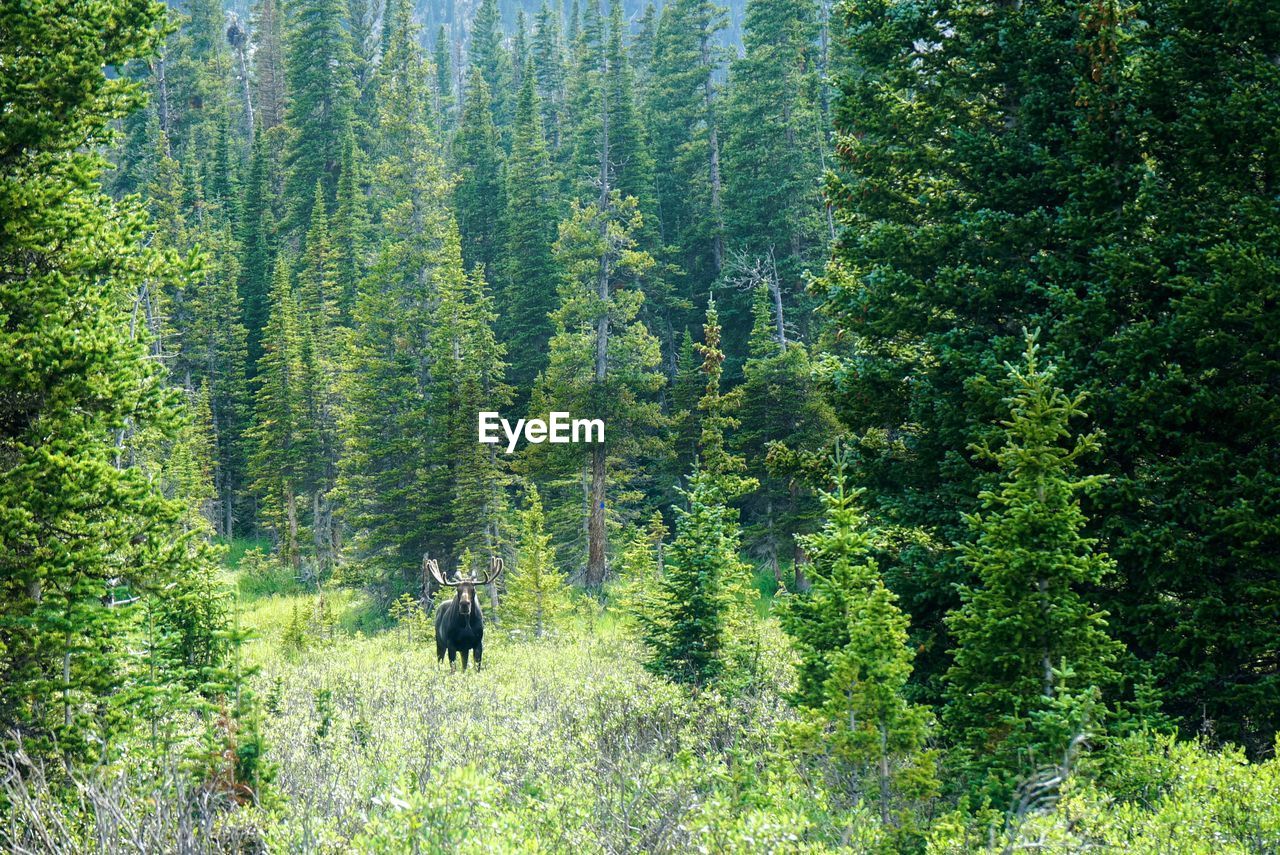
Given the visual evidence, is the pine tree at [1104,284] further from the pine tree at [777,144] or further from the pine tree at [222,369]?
the pine tree at [222,369]

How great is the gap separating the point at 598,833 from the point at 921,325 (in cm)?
821

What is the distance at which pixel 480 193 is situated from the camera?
5466 centimetres

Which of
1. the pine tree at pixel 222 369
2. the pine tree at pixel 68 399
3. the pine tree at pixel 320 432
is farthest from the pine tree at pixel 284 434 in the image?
the pine tree at pixel 68 399

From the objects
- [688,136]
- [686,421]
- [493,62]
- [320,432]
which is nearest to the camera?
[686,421]

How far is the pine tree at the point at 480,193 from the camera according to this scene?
5284cm

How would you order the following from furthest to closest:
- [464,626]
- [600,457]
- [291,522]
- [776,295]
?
[291,522] < [776,295] < [600,457] < [464,626]

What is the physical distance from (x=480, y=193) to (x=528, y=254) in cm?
980

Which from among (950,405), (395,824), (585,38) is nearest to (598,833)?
(395,824)

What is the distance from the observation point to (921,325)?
13109 mm

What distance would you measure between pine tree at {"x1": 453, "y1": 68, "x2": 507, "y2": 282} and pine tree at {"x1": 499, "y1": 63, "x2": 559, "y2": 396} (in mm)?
2931

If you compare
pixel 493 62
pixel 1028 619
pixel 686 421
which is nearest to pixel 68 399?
pixel 1028 619

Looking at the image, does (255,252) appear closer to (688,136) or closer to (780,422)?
(688,136)

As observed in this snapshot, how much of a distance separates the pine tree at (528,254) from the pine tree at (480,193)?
115 inches

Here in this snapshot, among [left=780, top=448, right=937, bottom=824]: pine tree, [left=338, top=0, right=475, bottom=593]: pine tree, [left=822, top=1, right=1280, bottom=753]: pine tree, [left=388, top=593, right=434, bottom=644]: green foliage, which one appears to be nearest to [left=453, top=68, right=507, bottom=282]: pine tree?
[left=338, top=0, right=475, bottom=593]: pine tree
